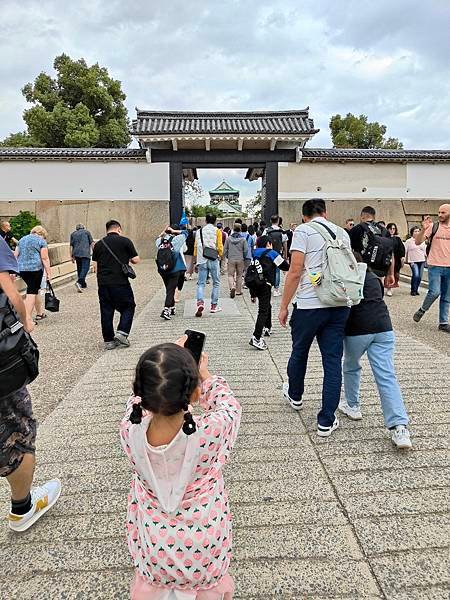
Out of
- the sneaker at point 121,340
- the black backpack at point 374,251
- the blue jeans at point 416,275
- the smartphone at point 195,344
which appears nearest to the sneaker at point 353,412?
the black backpack at point 374,251

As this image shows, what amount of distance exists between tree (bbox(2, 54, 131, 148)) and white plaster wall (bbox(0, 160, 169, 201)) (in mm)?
4473

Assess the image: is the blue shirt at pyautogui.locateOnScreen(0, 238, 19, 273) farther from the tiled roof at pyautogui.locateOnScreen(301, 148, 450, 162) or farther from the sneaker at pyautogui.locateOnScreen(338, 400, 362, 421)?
the tiled roof at pyautogui.locateOnScreen(301, 148, 450, 162)

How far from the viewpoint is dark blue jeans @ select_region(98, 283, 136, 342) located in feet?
18.2

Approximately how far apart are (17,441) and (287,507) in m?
1.40

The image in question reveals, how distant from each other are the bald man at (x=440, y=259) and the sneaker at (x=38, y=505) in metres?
5.57

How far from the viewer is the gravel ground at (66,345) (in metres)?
4.21

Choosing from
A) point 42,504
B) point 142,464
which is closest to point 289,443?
point 42,504

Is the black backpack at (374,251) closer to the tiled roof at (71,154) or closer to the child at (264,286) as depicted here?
the child at (264,286)

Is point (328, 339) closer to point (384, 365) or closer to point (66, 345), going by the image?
point (384, 365)

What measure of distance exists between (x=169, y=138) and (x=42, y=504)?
15.8 meters

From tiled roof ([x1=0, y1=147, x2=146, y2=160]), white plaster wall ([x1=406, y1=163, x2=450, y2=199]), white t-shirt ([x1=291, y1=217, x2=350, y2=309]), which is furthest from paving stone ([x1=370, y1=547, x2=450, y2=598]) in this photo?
white plaster wall ([x1=406, y1=163, x2=450, y2=199])

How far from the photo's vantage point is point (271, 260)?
5.42m

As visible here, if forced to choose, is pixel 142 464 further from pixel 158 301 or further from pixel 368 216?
pixel 158 301

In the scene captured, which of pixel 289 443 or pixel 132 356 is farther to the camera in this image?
pixel 132 356
